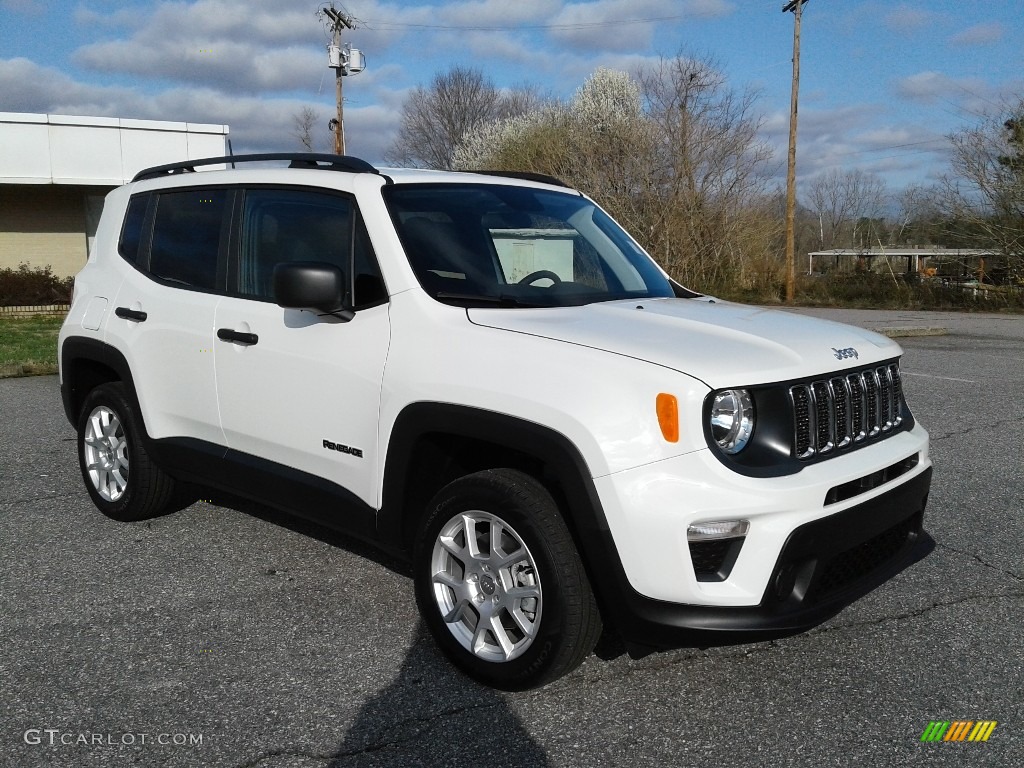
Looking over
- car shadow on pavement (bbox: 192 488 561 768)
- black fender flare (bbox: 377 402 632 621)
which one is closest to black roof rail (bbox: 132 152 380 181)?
black fender flare (bbox: 377 402 632 621)

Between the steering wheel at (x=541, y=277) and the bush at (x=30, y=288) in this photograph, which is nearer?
the steering wheel at (x=541, y=277)

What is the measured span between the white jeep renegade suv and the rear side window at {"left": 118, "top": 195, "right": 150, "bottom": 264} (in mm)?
143

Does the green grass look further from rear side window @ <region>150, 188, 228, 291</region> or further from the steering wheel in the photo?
the steering wheel

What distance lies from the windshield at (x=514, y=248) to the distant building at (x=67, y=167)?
66.2 feet

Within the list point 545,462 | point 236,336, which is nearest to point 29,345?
point 236,336

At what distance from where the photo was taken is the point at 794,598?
9.51ft

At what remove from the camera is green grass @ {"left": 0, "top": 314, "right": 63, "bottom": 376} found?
1195cm

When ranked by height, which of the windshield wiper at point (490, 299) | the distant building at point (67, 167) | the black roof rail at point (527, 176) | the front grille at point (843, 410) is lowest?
the front grille at point (843, 410)

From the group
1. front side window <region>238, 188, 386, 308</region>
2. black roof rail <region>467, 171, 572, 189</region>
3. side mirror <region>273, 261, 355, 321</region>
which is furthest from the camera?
black roof rail <region>467, 171, 572, 189</region>

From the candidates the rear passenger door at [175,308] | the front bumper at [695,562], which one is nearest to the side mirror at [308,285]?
the rear passenger door at [175,308]

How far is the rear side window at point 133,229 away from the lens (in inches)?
196

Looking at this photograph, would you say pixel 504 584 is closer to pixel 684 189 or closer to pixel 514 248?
pixel 514 248

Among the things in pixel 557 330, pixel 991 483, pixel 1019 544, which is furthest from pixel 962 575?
pixel 557 330

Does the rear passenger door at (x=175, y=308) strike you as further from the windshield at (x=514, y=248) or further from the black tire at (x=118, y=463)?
the windshield at (x=514, y=248)
